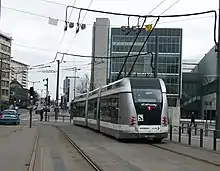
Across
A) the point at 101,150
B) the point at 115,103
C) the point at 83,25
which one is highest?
the point at 83,25

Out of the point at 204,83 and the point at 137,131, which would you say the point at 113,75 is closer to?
the point at 204,83

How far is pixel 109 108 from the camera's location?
29219 millimetres

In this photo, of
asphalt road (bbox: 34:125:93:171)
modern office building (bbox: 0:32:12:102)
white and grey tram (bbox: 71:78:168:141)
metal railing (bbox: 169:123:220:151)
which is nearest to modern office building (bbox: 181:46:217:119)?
modern office building (bbox: 0:32:12:102)

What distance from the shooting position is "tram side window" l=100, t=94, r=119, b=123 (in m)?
26.8

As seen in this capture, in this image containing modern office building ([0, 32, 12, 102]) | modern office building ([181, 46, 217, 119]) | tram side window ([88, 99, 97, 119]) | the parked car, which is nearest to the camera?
tram side window ([88, 99, 97, 119])

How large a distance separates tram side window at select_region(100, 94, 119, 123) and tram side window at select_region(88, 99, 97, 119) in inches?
142

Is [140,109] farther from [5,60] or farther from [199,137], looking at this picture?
[5,60]

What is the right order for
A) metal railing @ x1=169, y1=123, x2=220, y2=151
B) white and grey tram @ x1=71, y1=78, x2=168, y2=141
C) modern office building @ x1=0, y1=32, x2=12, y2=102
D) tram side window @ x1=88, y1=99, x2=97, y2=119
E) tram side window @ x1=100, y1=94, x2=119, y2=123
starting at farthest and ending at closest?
modern office building @ x1=0, y1=32, x2=12, y2=102, tram side window @ x1=88, y1=99, x2=97, y2=119, tram side window @ x1=100, y1=94, x2=119, y2=123, white and grey tram @ x1=71, y1=78, x2=168, y2=141, metal railing @ x1=169, y1=123, x2=220, y2=151

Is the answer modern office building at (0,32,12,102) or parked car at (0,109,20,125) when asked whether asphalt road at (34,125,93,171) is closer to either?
parked car at (0,109,20,125)

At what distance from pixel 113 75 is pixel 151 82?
78070mm

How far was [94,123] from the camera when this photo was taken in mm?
37062

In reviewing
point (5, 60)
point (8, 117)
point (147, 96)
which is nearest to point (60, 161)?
point (147, 96)

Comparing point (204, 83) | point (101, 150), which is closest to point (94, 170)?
point (101, 150)

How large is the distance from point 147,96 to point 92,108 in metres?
13.6
